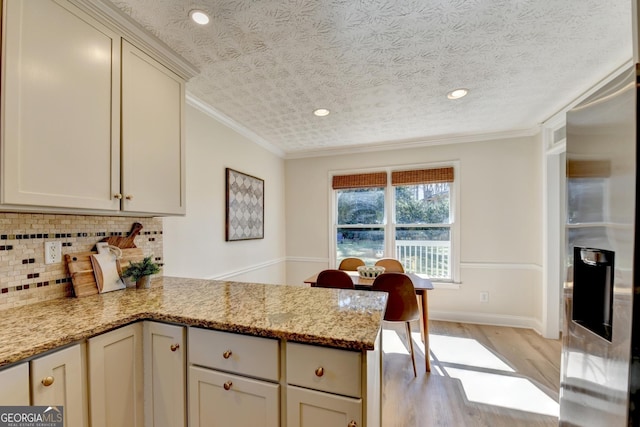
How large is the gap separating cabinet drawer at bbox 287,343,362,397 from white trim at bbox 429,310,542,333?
3.11 m

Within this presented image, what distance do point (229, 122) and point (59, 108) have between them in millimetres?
1761

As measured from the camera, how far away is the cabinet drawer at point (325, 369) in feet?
3.01

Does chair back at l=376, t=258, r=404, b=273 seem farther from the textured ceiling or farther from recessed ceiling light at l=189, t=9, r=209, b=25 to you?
recessed ceiling light at l=189, t=9, r=209, b=25

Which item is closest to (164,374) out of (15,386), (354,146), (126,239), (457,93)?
(15,386)

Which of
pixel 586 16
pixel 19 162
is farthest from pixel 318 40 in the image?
pixel 19 162

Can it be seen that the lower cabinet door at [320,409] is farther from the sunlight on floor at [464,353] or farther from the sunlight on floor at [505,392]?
the sunlight on floor at [464,353]

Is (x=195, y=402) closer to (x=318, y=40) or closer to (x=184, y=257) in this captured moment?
(x=184, y=257)

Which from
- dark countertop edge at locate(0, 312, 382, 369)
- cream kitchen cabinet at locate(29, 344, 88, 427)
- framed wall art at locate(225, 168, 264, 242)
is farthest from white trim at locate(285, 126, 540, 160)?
cream kitchen cabinet at locate(29, 344, 88, 427)

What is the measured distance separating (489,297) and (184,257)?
11.7ft

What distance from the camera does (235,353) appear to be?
42.8 inches

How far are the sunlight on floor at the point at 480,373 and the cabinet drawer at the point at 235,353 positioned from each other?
180 centimetres

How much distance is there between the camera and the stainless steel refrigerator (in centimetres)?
88

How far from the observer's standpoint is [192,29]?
1534mm

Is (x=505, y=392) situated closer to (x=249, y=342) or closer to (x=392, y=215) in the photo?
(x=249, y=342)
